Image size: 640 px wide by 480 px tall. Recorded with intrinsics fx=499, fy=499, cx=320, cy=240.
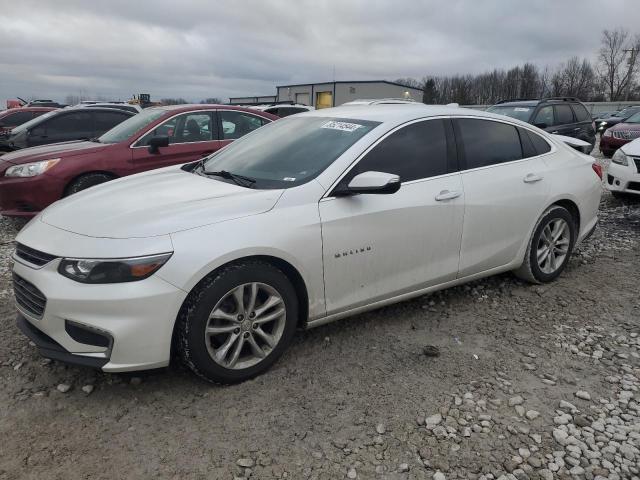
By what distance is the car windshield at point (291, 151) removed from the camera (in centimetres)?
324

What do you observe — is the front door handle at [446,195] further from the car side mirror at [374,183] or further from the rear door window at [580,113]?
the rear door window at [580,113]

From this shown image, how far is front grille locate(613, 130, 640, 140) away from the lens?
12.3 meters

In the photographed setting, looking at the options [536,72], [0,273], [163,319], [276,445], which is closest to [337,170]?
[163,319]

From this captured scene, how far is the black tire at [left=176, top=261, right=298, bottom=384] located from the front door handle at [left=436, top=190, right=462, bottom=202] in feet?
4.20

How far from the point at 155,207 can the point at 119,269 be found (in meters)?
0.51

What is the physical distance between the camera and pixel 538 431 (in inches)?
101

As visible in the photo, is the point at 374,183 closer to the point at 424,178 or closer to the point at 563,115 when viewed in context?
the point at 424,178

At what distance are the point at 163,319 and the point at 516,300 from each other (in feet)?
9.62

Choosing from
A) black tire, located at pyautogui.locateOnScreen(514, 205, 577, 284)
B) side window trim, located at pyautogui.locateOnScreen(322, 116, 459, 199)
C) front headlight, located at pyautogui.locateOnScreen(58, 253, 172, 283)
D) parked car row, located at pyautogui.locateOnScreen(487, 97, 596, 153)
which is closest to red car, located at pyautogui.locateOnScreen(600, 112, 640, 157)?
parked car row, located at pyautogui.locateOnScreen(487, 97, 596, 153)

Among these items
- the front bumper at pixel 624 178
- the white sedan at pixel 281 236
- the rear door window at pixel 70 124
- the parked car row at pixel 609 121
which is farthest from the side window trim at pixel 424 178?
the parked car row at pixel 609 121

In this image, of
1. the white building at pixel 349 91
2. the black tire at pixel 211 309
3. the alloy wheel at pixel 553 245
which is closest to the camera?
the black tire at pixel 211 309

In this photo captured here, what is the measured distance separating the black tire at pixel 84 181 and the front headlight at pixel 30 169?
0.32 metres

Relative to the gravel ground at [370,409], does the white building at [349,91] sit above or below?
above

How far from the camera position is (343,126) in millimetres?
3576
